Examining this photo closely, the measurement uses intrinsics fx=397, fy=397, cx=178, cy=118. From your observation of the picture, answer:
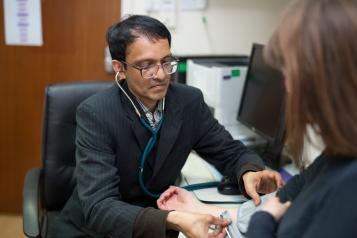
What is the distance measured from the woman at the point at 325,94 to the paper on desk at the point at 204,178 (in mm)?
593

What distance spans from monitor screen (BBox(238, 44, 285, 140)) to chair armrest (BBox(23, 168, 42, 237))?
0.94m

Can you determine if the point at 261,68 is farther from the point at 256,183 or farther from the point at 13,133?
the point at 13,133

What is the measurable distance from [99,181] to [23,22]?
1476mm

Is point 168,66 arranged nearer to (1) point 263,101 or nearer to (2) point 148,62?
(2) point 148,62

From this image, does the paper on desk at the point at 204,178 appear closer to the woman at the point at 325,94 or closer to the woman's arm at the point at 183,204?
the woman's arm at the point at 183,204

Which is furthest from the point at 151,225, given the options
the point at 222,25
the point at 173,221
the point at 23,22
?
the point at 23,22

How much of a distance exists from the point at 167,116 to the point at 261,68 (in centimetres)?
59

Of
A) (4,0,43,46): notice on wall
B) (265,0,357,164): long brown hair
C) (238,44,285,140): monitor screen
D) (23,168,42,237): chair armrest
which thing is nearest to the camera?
(265,0,357,164): long brown hair

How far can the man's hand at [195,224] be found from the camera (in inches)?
41.1

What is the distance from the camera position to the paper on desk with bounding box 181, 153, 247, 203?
1.39m

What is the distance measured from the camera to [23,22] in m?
2.30

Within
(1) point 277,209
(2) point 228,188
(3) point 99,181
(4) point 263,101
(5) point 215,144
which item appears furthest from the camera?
(4) point 263,101

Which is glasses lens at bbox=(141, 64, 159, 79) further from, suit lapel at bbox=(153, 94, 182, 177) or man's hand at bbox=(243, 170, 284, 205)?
man's hand at bbox=(243, 170, 284, 205)

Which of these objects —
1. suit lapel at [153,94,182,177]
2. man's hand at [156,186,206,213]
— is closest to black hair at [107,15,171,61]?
suit lapel at [153,94,182,177]
